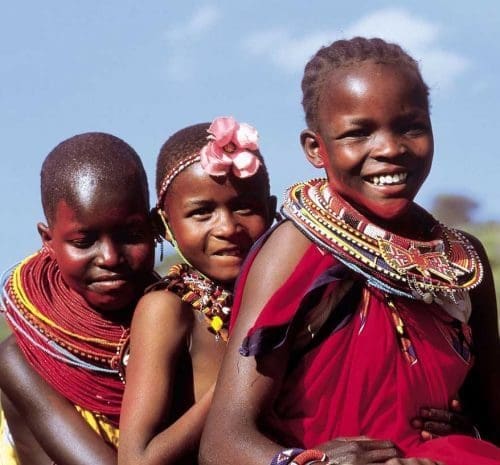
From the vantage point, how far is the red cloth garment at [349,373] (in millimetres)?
3664

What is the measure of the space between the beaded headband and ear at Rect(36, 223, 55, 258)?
1.92 ft

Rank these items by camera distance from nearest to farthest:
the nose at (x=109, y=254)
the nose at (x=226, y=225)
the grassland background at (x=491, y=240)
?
the nose at (x=226, y=225) → the nose at (x=109, y=254) → the grassland background at (x=491, y=240)

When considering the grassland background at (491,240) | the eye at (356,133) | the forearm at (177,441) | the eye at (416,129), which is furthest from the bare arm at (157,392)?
the grassland background at (491,240)

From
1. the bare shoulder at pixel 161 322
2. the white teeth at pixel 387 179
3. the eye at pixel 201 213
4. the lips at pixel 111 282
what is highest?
the white teeth at pixel 387 179

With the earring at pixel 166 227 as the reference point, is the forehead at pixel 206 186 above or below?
above

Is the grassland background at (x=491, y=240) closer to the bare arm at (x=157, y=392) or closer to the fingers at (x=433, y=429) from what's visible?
the bare arm at (x=157, y=392)

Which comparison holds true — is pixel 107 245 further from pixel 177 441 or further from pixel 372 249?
pixel 372 249

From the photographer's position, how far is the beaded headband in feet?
14.4

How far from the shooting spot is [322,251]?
12.4 ft

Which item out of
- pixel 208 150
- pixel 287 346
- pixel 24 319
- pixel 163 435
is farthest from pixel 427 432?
pixel 24 319

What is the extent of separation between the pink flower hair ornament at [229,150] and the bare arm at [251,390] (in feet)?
2.23

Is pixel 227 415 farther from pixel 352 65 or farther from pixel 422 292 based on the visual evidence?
pixel 352 65

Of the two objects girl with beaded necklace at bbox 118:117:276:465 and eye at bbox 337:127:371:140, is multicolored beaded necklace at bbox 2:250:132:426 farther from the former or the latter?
eye at bbox 337:127:371:140

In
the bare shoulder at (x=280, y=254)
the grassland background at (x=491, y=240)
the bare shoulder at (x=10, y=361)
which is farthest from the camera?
the grassland background at (x=491, y=240)
